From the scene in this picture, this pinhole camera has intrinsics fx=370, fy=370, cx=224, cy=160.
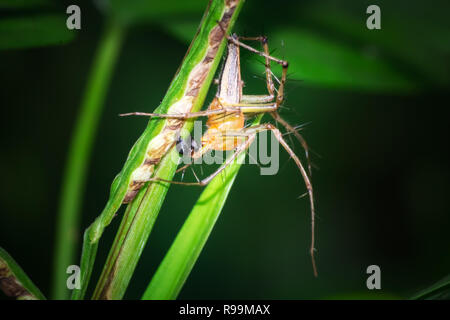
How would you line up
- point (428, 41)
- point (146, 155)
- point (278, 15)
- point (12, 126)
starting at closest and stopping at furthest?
1. point (146, 155)
2. point (278, 15)
3. point (428, 41)
4. point (12, 126)

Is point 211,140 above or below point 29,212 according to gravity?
above

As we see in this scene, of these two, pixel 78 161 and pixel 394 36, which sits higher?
pixel 394 36

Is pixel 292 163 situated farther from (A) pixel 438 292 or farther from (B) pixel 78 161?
(A) pixel 438 292

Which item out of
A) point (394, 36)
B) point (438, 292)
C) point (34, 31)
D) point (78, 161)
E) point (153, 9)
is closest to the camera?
point (438, 292)

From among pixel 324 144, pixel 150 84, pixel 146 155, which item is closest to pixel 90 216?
pixel 150 84

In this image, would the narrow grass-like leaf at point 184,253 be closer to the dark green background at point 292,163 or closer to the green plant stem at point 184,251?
the green plant stem at point 184,251

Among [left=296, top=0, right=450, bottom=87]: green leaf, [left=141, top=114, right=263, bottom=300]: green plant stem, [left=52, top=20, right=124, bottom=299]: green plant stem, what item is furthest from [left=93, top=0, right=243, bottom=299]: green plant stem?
[left=296, top=0, right=450, bottom=87]: green leaf

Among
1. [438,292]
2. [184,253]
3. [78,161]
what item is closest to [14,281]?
[184,253]

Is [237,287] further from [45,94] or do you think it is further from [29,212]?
[45,94]
